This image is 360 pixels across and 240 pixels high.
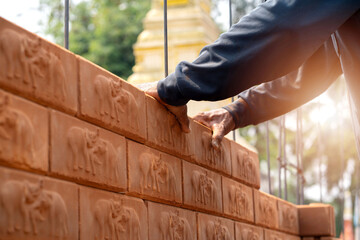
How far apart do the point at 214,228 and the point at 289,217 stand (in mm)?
1796

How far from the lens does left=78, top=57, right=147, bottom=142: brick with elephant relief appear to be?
89.4 inches

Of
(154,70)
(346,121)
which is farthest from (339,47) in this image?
(346,121)

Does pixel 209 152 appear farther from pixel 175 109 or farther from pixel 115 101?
pixel 115 101

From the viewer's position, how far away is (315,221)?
5352 mm

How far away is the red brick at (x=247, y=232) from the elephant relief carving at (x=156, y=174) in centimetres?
96

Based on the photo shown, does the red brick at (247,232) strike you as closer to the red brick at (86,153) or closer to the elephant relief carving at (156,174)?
the elephant relief carving at (156,174)

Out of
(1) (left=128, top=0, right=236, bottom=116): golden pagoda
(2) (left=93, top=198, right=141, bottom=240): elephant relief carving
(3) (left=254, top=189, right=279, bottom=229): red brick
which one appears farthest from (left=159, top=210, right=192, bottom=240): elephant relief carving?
(1) (left=128, top=0, right=236, bottom=116): golden pagoda

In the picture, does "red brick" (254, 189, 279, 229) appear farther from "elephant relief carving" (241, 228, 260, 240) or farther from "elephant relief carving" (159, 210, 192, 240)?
"elephant relief carving" (159, 210, 192, 240)

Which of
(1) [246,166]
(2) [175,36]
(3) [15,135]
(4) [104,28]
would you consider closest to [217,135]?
(1) [246,166]

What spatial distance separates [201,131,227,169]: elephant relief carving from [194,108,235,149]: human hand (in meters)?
0.03

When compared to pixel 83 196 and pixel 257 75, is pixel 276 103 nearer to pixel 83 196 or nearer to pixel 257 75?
pixel 257 75

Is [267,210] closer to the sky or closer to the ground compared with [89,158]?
closer to the sky

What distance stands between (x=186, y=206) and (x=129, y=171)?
0.60 metres

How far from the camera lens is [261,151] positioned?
22500mm
